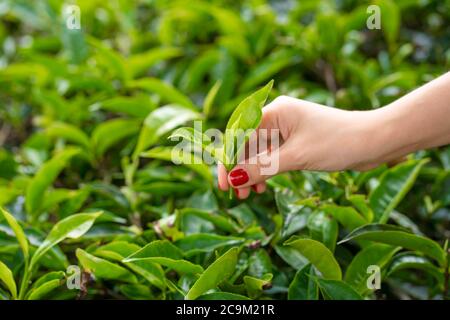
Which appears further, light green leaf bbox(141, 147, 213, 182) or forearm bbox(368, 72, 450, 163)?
light green leaf bbox(141, 147, 213, 182)

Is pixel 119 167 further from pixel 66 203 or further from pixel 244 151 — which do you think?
pixel 244 151

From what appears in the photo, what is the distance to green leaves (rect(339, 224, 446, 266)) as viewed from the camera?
44.3 inches

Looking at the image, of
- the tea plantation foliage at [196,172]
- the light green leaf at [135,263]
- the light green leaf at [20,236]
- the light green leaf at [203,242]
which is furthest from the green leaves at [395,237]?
the light green leaf at [20,236]

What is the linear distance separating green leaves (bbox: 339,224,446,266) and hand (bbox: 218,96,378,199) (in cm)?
12

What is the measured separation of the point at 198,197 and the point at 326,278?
0.39m

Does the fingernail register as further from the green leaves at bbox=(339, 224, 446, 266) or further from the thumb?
the green leaves at bbox=(339, 224, 446, 266)

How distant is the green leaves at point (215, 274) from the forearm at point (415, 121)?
0.30 metres

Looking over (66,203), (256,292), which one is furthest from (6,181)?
(256,292)

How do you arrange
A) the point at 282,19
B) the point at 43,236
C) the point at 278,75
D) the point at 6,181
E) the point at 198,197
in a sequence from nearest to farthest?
1. the point at 43,236
2. the point at 198,197
3. the point at 6,181
4. the point at 278,75
5. the point at 282,19

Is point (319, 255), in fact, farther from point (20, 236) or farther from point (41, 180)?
point (41, 180)

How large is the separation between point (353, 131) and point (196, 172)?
54 cm

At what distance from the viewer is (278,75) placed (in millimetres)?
1915

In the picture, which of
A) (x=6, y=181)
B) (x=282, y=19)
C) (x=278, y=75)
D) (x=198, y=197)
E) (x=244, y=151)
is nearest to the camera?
(x=244, y=151)

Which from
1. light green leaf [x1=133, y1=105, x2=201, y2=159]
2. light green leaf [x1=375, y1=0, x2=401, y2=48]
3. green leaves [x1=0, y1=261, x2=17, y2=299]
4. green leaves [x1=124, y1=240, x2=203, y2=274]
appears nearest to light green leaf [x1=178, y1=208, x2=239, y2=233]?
green leaves [x1=124, y1=240, x2=203, y2=274]
